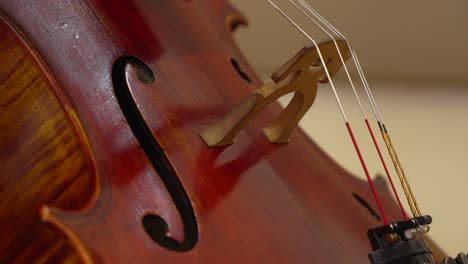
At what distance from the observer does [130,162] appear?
499mm

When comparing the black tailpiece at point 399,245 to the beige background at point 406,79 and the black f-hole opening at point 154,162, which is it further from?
the beige background at point 406,79

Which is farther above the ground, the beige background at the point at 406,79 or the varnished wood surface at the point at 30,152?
the varnished wood surface at the point at 30,152

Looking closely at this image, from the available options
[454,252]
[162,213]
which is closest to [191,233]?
[162,213]

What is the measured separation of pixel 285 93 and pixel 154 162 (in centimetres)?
16

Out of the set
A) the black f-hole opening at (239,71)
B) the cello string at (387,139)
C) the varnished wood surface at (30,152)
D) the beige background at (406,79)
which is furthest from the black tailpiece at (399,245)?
the beige background at (406,79)

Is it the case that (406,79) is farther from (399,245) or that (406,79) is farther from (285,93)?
(399,245)

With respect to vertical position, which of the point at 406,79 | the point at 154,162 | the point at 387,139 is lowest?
the point at 406,79

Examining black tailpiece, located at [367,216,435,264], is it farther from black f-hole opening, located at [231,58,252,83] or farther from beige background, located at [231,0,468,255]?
beige background, located at [231,0,468,255]

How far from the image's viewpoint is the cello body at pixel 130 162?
45 cm

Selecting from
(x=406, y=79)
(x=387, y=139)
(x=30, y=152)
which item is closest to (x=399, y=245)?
(x=387, y=139)

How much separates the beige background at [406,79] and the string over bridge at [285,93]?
579 millimetres

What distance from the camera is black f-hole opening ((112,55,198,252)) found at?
47 centimetres

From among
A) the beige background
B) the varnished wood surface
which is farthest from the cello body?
the beige background

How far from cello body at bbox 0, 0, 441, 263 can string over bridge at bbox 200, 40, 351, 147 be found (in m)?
0.02
